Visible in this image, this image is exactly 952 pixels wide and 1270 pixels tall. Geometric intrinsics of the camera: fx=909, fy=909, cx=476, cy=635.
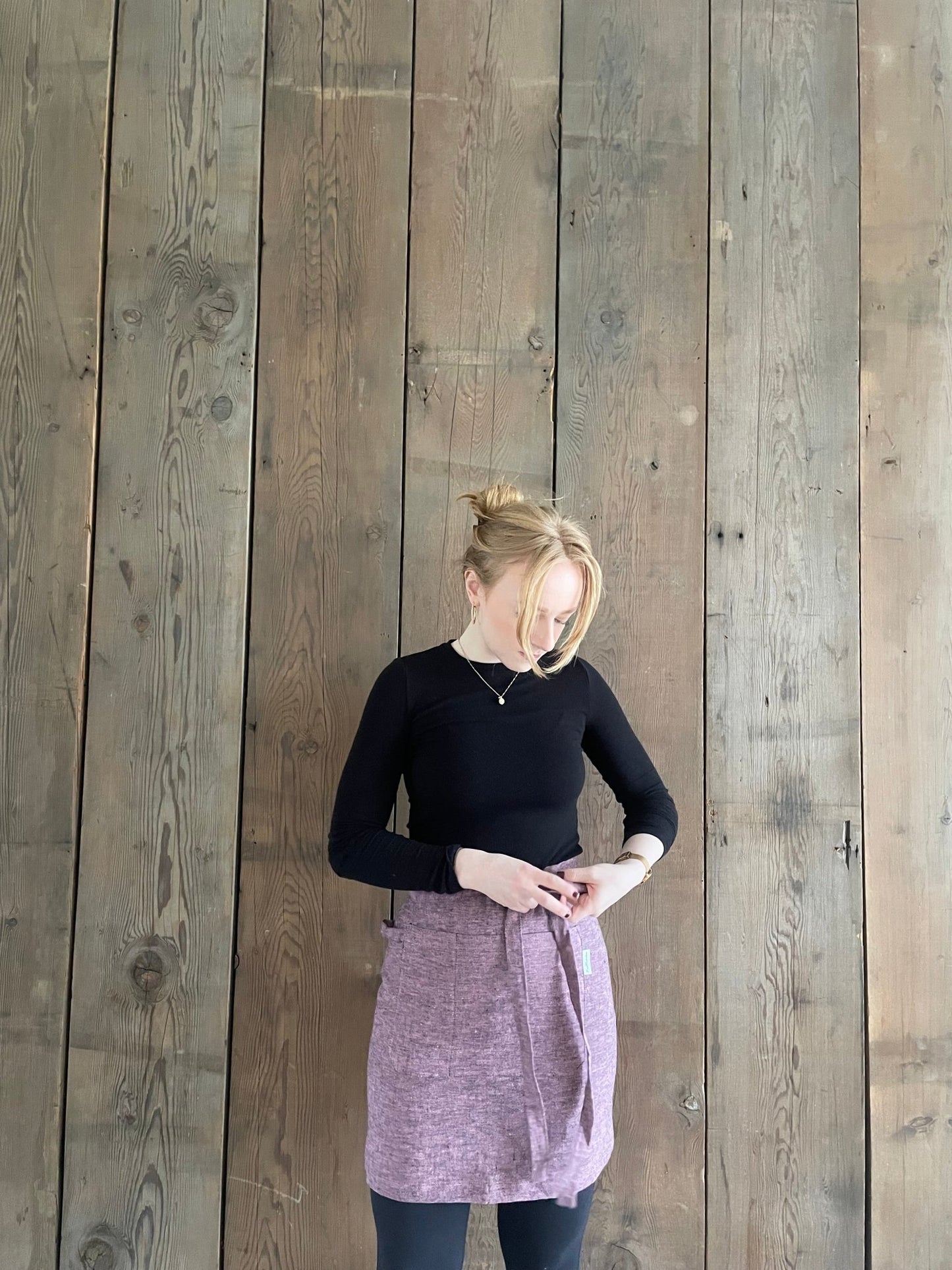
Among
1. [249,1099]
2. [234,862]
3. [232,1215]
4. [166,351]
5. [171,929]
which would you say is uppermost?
[166,351]

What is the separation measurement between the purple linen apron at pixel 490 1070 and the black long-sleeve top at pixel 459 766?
10 cm

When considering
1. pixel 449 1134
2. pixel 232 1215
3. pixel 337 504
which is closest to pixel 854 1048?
pixel 449 1134

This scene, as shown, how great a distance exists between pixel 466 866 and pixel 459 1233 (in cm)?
49

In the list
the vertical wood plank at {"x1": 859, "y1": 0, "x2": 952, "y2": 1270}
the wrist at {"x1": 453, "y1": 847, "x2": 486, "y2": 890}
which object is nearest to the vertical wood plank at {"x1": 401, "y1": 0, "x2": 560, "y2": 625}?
the wrist at {"x1": 453, "y1": 847, "x2": 486, "y2": 890}

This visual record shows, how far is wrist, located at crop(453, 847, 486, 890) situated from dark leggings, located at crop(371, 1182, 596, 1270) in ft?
1.36

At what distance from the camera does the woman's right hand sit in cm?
114

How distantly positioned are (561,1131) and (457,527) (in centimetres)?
91

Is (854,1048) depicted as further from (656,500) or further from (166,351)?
(166,351)

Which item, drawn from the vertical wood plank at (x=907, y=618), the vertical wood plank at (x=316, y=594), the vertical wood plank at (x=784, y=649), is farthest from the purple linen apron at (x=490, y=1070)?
the vertical wood plank at (x=907, y=618)

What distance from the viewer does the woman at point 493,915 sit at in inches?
45.3

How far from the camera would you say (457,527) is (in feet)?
5.07

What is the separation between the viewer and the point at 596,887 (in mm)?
1179

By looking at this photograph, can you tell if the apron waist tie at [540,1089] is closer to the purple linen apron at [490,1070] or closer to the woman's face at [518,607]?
the purple linen apron at [490,1070]

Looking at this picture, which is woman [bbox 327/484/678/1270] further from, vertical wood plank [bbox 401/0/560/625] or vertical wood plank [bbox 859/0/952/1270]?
vertical wood plank [bbox 859/0/952/1270]
